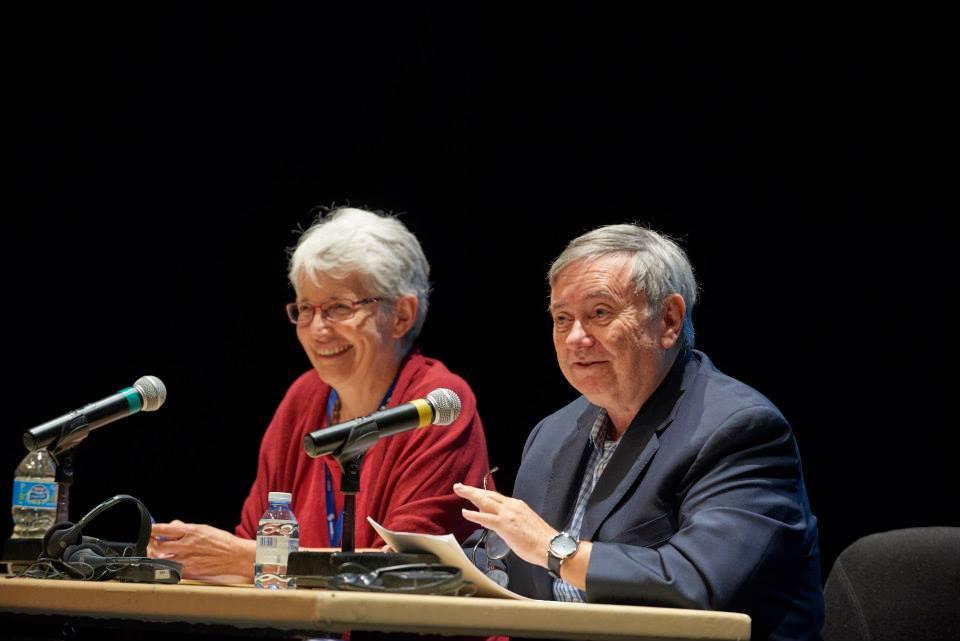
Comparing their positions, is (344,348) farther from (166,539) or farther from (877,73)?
(877,73)

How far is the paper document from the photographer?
5.81 ft

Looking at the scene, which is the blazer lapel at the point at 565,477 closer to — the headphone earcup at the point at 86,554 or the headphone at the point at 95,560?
the headphone at the point at 95,560

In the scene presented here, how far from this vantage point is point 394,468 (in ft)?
9.79

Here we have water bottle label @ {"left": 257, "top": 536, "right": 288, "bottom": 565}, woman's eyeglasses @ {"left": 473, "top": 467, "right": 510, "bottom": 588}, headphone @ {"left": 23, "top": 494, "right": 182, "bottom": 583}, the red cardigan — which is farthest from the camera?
the red cardigan

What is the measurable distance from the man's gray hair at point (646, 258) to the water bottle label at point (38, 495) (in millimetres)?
1214

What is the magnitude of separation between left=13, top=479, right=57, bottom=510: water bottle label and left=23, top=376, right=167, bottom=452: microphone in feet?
0.31

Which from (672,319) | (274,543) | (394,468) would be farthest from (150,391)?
(672,319)

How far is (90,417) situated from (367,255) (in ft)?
3.53

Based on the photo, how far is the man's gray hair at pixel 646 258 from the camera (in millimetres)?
2531

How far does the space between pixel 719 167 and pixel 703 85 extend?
0.86 ft

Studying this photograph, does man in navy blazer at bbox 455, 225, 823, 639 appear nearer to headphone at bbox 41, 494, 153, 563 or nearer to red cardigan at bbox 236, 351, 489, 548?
red cardigan at bbox 236, 351, 489, 548

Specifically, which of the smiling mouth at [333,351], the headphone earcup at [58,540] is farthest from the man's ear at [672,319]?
the headphone earcup at [58,540]

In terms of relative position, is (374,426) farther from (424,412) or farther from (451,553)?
(451,553)

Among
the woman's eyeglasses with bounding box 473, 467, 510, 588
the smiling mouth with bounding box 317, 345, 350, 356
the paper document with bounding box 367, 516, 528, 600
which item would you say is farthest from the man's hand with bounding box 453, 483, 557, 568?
the smiling mouth with bounding box 317, 345, 350, 356
